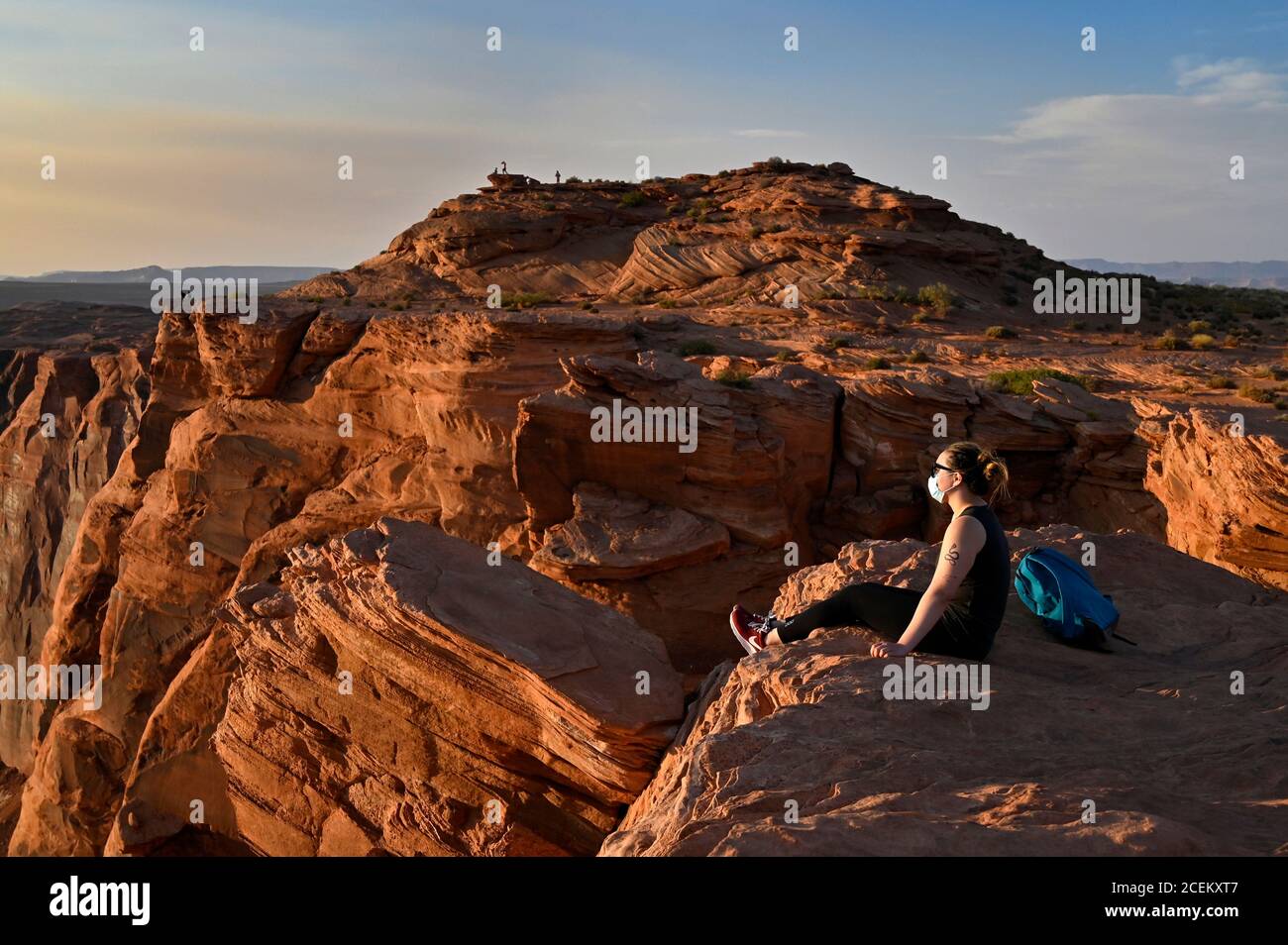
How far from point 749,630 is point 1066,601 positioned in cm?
209

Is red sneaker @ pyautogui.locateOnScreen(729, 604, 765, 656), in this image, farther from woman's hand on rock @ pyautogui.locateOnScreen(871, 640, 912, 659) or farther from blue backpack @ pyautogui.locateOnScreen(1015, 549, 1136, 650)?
blue backpack @ pyautogui.locateOnScreen(1015, 549, 1136, 650)

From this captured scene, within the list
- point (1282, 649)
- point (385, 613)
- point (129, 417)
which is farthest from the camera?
point (129, 417)

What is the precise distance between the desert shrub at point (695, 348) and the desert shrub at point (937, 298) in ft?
31.4

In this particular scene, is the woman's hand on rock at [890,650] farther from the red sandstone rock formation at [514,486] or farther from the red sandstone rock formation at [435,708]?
the red sandstone rock formation at [514,486]

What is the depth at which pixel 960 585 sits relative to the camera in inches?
218

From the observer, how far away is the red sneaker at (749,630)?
21.8 ft

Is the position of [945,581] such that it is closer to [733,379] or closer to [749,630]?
[749,630]

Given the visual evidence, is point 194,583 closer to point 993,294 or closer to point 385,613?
point 385,613

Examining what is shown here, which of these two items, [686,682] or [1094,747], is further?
[686,682]

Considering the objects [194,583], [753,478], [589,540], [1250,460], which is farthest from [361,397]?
[1250,460]

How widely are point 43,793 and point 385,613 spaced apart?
16.6 m

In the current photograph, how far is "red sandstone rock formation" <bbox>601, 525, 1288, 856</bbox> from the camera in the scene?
11.0 feet

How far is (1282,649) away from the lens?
5922 mm

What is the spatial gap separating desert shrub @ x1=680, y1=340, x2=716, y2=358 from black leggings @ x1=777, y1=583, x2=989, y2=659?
47.7 feet
